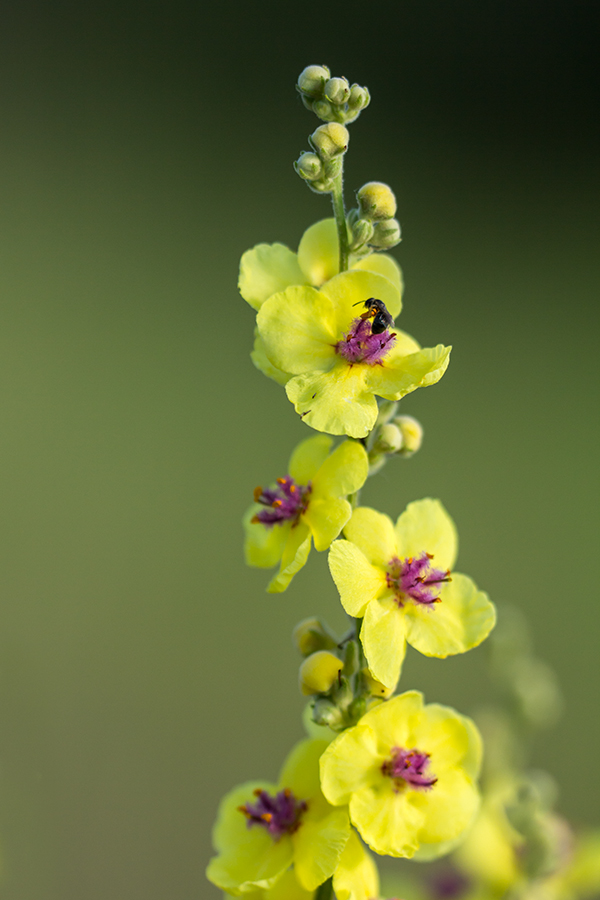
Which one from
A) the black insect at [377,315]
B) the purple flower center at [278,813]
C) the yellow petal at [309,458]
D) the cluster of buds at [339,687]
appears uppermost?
the black insect at [377,315]

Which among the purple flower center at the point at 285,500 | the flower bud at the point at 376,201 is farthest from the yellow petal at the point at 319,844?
the flower bud at the point at 376,201

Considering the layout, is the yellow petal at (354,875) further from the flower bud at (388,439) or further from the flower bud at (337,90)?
the flower bud at (337,90)

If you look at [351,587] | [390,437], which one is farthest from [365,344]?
[351,587]

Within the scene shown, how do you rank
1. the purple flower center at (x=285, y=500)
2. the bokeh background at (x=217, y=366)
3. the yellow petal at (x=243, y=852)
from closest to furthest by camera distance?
the yellow petal at (x=243, y=852), the purple flower center at (x=285, y=500), the bokeh background at (x=217, y=366)

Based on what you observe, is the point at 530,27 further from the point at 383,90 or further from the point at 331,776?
the point at 331,776

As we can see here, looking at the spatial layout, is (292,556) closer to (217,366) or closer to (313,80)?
(313,80)

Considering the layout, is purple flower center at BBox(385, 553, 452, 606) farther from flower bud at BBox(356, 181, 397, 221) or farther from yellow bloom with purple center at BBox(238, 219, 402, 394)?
flower bud at BBox(356, 181, 397, 221)

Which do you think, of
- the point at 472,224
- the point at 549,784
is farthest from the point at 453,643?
the point at 472,224

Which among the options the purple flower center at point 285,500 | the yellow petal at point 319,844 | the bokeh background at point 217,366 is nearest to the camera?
the yellow petal at point 319,844
